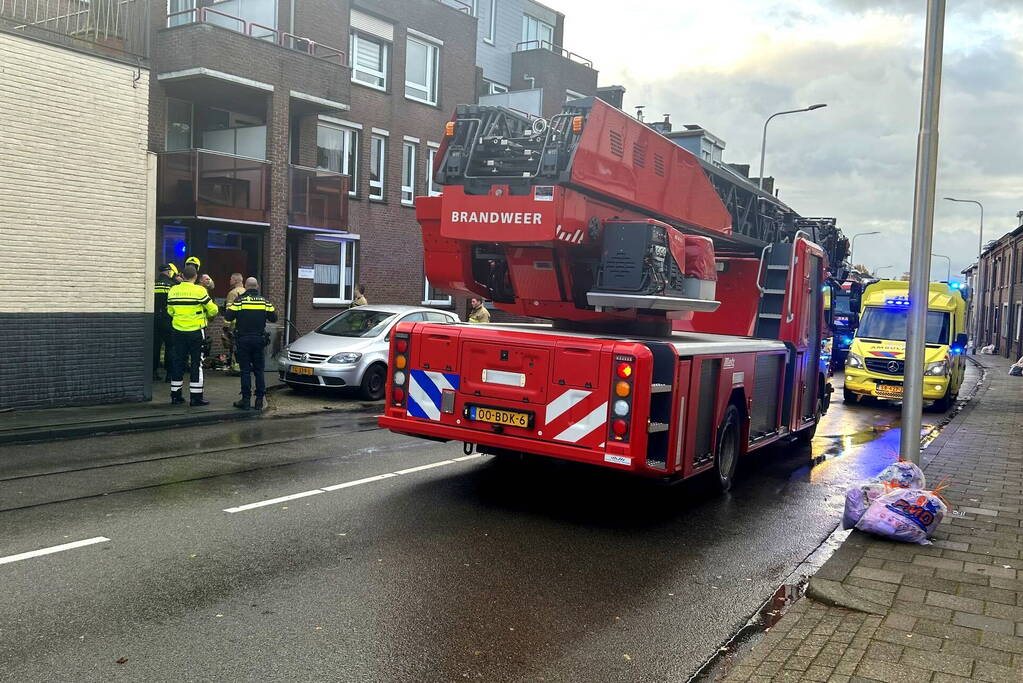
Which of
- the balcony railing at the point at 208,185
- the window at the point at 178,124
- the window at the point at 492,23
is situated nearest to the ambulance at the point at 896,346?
the balcony railing at the point at 208,185

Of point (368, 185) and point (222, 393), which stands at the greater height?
point (368, 185)

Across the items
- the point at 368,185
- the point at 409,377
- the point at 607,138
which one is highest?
the point at 368,185

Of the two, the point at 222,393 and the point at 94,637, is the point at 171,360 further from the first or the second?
the point at 94,637

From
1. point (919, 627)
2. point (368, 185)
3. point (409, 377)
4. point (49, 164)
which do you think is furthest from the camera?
point (368, 185)

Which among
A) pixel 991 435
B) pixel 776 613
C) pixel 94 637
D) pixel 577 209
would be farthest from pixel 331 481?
pixel 991 435

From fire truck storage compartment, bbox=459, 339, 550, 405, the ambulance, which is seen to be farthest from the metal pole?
the ambulance

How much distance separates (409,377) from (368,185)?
16594 mm

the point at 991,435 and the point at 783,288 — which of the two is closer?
the point at 783,288

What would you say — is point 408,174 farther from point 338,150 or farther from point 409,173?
point 338,150

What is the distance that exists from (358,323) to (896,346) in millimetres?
10392

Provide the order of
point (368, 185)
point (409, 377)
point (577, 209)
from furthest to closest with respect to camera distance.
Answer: point (368, 185) < point (409, 377) < point (577, 209)

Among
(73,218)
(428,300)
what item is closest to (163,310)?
(73,218)

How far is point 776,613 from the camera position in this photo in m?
5.25

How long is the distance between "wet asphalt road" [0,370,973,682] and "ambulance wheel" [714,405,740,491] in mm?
195
